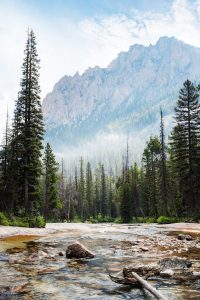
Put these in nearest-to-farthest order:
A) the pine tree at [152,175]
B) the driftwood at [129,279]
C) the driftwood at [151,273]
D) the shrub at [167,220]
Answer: the driftwood at [129,279] < the driftwood at [151,273] < the shrub at [167,220] < the pine tree at [152,175]

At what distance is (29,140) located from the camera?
3359 cm

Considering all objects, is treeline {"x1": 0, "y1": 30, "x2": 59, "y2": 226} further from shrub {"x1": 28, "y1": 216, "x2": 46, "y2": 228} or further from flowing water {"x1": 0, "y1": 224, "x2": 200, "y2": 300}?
flowing water {"x1": 0, "y1": 224, "x2": 200, "y2": 300}

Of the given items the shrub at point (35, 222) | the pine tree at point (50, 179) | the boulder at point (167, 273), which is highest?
the pine tree at point (50, 179)

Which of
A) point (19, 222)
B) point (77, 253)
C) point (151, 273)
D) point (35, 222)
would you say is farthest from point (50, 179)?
point (151, 273)

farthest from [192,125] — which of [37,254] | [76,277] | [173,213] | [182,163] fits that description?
[76,277]

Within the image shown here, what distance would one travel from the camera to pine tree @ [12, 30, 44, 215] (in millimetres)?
32875

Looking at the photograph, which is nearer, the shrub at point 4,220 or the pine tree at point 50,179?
the shrub at point 4,220

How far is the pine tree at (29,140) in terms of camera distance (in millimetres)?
32875

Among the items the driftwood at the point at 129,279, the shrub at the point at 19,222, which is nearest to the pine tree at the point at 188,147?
the shrub at the point at 19,222

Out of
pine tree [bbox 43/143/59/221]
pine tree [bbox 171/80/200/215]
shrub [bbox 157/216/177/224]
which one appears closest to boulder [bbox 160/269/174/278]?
pine tree [bbox 171/80/200/215]

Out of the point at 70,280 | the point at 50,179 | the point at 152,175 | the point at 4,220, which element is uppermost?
the point at 152,175

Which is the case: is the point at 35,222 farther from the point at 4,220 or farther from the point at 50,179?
the point at 50,179

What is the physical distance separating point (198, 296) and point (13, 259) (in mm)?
6751

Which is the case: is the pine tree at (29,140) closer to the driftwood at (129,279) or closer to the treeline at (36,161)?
the treeline at (36,161)
